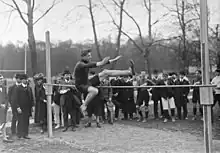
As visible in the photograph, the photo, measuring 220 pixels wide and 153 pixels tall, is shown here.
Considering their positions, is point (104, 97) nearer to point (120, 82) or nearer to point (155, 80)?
point (120, 82)

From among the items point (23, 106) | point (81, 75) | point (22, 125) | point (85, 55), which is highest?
point (85, 55)

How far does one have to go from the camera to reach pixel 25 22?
10.4 metres

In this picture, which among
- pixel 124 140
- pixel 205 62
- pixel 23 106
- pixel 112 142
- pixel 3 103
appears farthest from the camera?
pixel 23 106

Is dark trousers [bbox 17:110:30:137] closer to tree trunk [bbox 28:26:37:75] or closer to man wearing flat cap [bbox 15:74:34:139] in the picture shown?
man wearing flat cap [bbox 15:74:34:139]

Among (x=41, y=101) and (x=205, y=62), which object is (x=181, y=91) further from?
(x=205, y=62)

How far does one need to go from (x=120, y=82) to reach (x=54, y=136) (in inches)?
99.8

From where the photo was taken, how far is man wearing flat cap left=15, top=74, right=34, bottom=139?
593 cm

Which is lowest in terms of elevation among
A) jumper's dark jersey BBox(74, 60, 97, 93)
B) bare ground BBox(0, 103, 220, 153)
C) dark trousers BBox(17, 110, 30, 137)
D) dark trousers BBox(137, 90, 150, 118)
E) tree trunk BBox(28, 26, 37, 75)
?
bare ground BBox(0, 103, 220, 153)

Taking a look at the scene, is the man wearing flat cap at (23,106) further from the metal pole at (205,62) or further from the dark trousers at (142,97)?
the metal pole at (205,62)

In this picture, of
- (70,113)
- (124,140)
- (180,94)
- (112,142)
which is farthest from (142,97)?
(112,142)

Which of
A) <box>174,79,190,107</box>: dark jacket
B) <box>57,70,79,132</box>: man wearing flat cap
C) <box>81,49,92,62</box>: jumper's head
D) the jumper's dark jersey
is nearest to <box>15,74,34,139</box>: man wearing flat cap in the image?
<box>57,70,79,132</box>: man wearing flat cap

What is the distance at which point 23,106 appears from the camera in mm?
6008

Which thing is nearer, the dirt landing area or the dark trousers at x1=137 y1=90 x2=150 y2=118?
the dirt landing area

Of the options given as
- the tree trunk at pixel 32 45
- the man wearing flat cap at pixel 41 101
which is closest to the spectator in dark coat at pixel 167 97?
the man wearing flat cap at pixel 41 101
